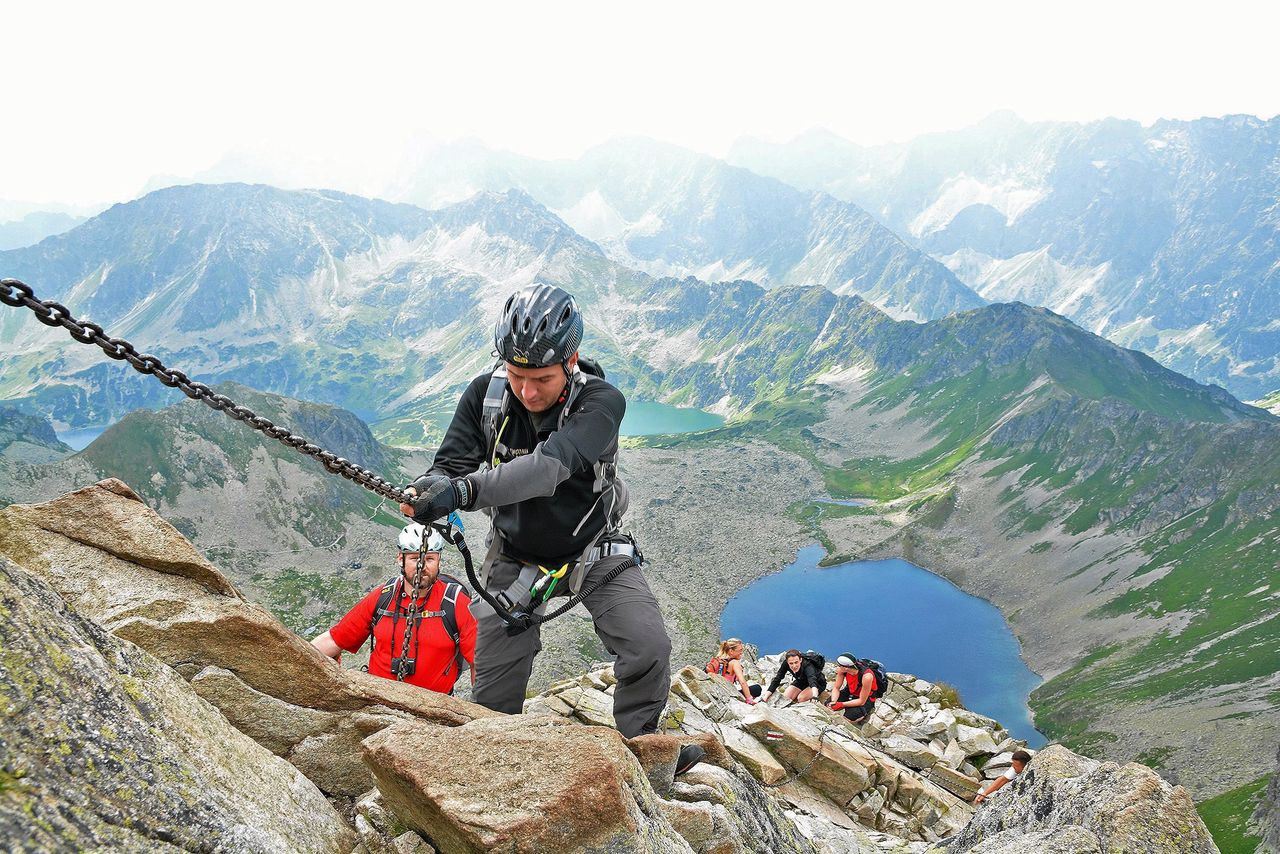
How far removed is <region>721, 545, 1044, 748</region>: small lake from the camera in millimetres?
153375

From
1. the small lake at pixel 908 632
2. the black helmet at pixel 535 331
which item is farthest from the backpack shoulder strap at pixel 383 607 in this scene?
the small lake at pixel 908 632

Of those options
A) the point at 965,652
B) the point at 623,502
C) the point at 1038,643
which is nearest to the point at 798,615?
the point at 965,652

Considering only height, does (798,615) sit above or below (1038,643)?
below

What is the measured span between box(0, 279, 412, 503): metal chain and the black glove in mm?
133

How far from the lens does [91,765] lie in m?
3.87

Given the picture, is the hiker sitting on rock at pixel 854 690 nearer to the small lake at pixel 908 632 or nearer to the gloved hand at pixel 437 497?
the gloved hand at pixel 437 497

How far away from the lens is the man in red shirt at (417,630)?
37.8 feet

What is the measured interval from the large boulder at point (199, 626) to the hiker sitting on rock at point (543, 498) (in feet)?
5.91

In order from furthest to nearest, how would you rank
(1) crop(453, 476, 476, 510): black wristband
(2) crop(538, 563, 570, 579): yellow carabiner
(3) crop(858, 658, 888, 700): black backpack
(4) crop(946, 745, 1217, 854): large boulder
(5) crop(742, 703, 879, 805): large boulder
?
(3) crop(858, 658, 888, 700): black backpack → (5) crop(742, 703, 879, 805): large boulder → (2) crop(538, 563, 570, 579): yellow carabiner → (4) crop(946, 745, 1217, 854): large boulder → (1) crop(453, 476, 476, 510): black wristband

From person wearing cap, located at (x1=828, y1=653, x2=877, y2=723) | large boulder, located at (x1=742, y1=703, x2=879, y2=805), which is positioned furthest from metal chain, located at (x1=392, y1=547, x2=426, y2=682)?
person wearing cap, located at (x1=828, y1=653, x2=877, y2=723)

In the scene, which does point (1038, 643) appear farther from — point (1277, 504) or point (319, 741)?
point (319, 741)

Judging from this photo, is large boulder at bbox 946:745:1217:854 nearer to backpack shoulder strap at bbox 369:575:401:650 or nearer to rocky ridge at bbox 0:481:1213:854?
rocky ridge at bbox 0:481:1213:854

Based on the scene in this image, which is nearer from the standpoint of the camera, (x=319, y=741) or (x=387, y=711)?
(x=319, y=741)

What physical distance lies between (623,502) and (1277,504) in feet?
797
